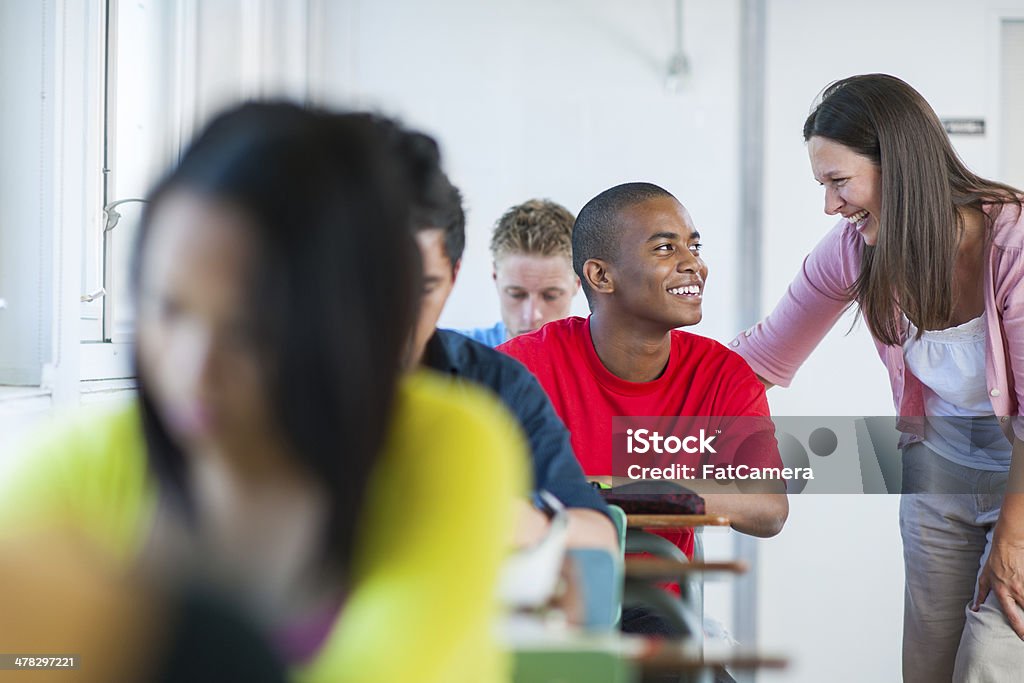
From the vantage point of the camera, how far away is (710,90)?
253cm

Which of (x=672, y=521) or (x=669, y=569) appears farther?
(x=672, y=521)

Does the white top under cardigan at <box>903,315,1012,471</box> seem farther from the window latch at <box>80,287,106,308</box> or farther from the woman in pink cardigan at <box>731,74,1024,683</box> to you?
the window latch at <box>80,287,106,308</box>

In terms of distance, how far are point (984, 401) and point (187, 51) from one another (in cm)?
128

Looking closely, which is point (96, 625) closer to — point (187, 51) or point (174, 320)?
point (174, 320)

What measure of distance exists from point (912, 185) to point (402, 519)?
1063 millimetres

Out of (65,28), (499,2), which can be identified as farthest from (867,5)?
(65,28)

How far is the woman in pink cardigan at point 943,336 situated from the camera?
4.24 ft

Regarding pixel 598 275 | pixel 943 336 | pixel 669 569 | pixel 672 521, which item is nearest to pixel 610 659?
pixel 669 569

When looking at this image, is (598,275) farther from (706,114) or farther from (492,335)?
(706,114)

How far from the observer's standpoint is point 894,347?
143cm

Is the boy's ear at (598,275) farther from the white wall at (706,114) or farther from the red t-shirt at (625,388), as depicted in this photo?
the white wall at (706,114)

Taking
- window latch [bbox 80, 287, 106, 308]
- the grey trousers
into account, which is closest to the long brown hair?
the grey trousers

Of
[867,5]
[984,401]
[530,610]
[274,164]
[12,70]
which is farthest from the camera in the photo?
[867,5]

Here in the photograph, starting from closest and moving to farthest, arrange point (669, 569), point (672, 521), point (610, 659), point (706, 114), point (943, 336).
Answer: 1. point (610, 659)
2. point (669, 569)
3. point (672, 521)
4. point (943, 336)
5. point (706, 114)
